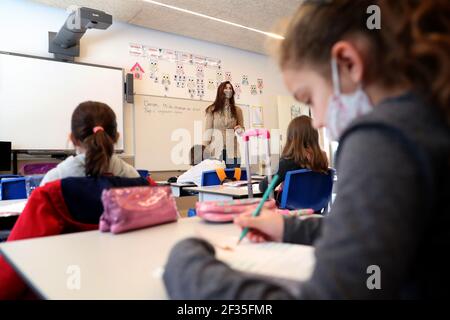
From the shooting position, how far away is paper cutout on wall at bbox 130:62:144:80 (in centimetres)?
457

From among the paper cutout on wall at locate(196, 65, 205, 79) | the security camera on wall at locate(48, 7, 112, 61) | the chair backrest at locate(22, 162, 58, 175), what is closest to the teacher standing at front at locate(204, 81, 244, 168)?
the paper cutout on wall at locate(196, 65, 205, 79)

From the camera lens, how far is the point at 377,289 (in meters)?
0.38

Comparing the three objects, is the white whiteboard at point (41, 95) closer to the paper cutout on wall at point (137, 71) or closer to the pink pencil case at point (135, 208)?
the paper cutout on wall at point (137, 71)

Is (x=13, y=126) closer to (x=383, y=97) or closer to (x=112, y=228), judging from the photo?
(x=112, y=228)

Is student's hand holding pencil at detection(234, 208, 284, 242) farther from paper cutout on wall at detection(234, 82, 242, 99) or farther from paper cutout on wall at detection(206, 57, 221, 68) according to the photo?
paper cutout on wall at detection(234, 82, 242, 99)

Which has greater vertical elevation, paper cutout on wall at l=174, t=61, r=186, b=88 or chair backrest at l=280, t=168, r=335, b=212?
paper cutout on wall at l=174, t=61, r=186, b=88

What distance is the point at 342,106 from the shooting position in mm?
551

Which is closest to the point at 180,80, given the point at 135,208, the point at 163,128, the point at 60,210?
the point at 163,128

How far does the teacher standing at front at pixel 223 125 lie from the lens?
4.05 meters

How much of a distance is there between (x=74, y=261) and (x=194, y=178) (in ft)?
8.36

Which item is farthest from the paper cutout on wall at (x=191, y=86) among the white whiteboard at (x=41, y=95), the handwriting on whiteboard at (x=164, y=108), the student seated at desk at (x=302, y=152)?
the student seated at desk at (x=302, y=152)

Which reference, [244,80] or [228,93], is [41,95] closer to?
[228,93]

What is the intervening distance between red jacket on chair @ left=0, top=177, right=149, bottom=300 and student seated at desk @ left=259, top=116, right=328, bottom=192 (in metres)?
1.45

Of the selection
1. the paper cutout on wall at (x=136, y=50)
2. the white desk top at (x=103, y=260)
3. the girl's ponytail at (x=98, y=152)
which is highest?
the paper cutout on wall at (x=136, y=50)
